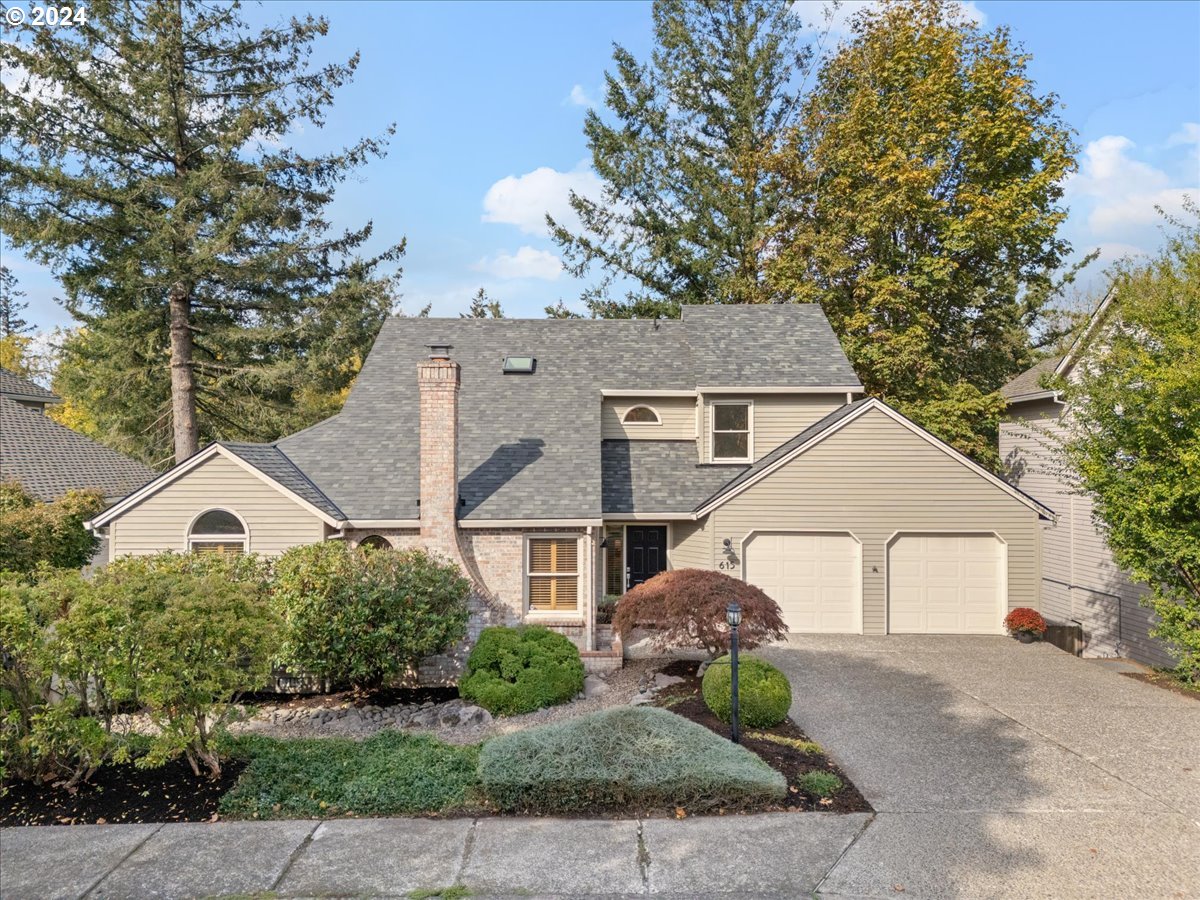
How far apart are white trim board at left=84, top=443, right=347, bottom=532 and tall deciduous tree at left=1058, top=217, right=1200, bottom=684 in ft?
44.8

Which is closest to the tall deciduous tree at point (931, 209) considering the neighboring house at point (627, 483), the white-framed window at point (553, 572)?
the neighboring house at point (627, 483)

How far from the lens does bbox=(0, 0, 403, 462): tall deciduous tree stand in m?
21.1

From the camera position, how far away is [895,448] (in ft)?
52.3

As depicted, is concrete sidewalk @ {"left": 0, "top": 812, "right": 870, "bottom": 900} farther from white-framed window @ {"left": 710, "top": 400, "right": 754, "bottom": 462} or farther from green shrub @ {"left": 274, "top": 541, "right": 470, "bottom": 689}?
white-framed window @ {"left": 710, "top": 400, "right": 754, "bottom": 462}

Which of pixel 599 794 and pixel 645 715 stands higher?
pixel 645 715

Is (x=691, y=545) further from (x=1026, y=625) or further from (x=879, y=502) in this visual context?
(x=1026, y=625)

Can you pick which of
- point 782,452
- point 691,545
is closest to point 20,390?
point 691,545

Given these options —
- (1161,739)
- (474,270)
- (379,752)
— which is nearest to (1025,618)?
(1161,739)

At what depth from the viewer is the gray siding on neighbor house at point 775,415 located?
1805cm

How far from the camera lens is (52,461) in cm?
2227

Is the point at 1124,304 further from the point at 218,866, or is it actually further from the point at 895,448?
the point at 218,866

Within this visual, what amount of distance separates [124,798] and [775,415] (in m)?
14.7

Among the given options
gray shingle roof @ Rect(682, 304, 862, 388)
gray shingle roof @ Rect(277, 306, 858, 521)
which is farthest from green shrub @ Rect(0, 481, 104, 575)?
gray shingle roof @ Rect(682, 304, 862, 388)

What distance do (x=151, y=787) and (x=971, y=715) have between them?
1025 centimetres
